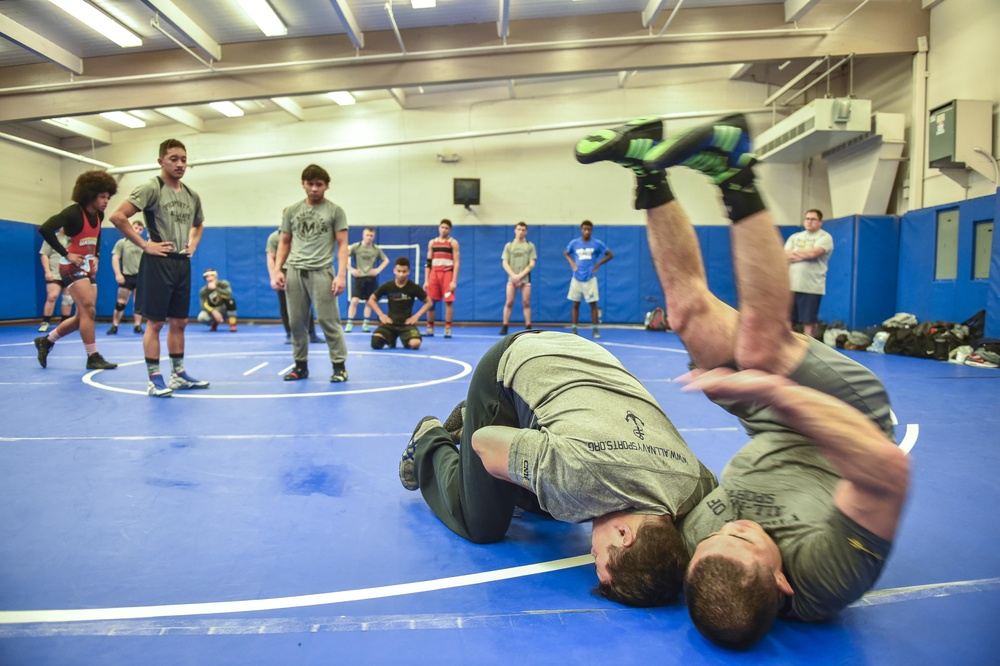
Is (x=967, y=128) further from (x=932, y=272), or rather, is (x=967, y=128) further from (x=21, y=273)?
(x=21, y=273)

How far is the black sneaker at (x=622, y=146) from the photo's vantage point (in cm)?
203

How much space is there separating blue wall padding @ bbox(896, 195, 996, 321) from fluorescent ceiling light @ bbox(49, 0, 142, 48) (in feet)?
42.0

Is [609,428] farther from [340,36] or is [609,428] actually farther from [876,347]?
[340,36]

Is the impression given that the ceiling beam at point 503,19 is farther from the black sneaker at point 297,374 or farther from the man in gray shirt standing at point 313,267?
the black sneaker at point 297,374

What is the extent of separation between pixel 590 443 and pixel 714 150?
96 centimetres

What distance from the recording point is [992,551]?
2107 mm

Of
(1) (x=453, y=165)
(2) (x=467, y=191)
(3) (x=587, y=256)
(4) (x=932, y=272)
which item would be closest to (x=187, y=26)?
(2) (x=467, y=191)

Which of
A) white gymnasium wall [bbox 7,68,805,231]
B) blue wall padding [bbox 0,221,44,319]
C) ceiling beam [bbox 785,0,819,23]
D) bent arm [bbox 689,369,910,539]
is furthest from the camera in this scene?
white gymnasium wall [bbox 7,68,805,231]

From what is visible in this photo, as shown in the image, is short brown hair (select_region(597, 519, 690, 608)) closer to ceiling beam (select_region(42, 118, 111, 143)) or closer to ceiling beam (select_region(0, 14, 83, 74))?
ceiling beam (select_region(0, 14, 83, 74))

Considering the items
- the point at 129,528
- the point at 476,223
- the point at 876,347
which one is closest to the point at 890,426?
the point at 129,528

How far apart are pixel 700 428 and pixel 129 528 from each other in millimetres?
3055

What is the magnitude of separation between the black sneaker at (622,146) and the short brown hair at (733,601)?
1.21 meters

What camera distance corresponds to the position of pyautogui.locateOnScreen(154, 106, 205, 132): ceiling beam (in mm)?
13453

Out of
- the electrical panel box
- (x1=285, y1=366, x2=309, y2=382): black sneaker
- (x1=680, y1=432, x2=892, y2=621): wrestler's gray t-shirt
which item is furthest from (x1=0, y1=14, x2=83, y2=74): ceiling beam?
the electrical panel box
